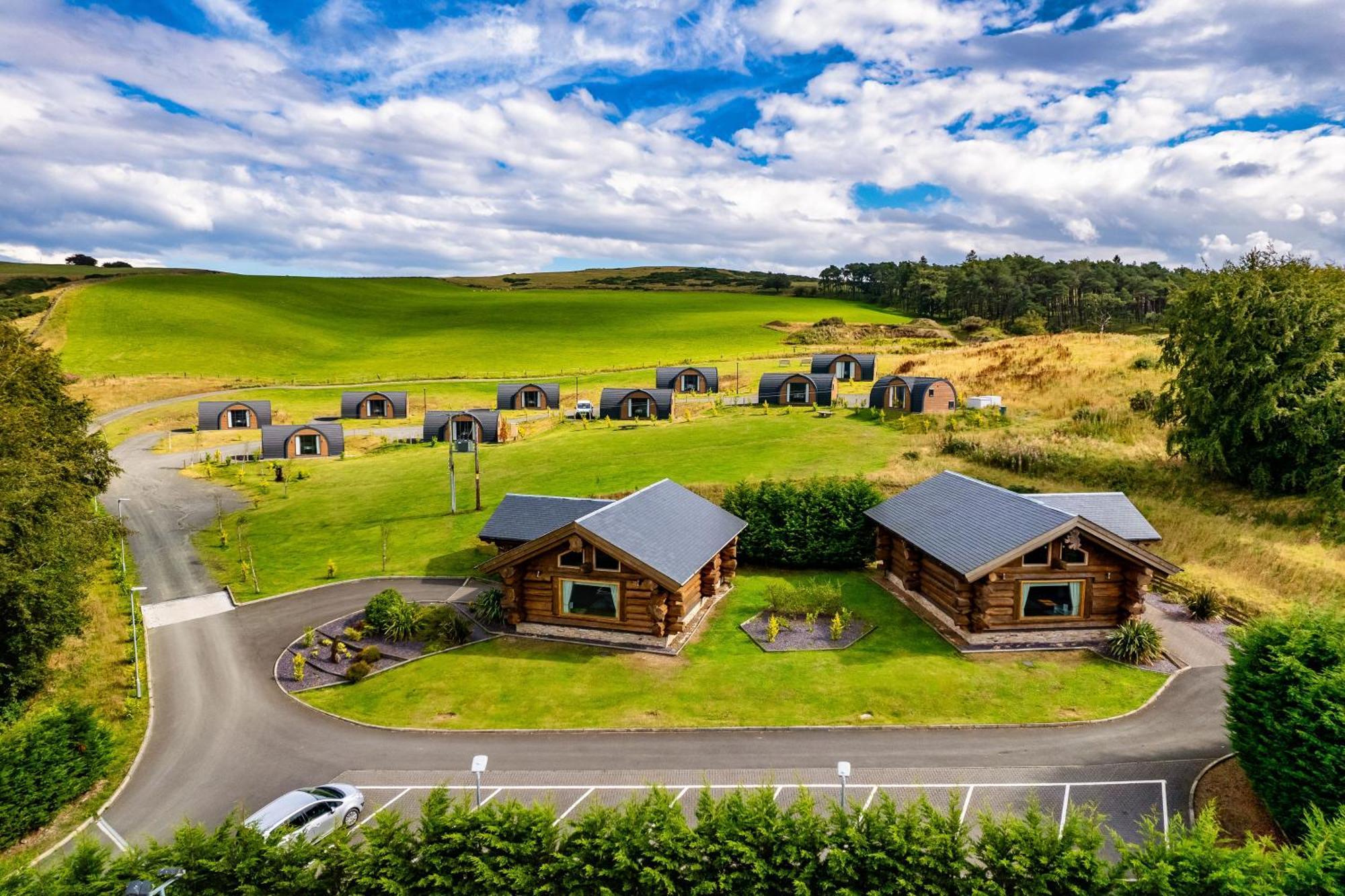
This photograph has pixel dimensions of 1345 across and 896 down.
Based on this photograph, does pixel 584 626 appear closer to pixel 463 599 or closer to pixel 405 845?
pixel 463 599

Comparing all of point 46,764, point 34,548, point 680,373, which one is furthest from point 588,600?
point 680,373

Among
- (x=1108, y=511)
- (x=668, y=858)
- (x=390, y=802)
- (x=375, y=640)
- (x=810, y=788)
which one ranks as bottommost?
(x=390, y=802)

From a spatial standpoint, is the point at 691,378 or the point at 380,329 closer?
the point at 691,378

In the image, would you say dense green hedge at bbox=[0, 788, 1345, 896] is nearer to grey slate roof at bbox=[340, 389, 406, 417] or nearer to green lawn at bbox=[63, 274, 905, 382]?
grey slate roof at bbox=[340, 389, 406, 417]

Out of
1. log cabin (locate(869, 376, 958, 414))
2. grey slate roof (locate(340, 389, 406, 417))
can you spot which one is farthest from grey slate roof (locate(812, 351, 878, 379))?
grey slate roof (locate(340, 389, 406, 417))

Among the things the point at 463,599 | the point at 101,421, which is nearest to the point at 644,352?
the point at 101,421

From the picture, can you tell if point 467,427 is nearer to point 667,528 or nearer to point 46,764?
point 667,528
